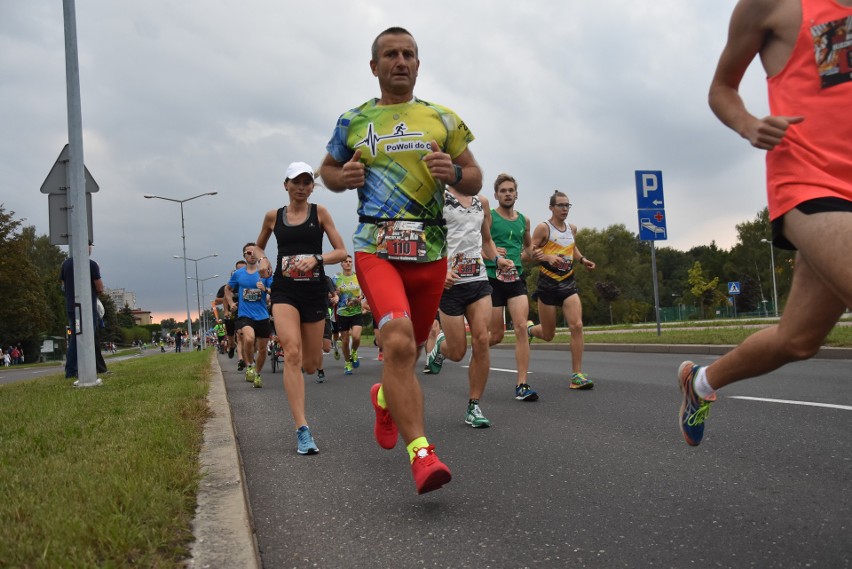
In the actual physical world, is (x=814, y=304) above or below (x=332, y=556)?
above

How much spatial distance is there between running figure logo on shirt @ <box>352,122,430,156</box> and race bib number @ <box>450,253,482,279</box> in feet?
8.45

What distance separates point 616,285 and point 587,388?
90734mm

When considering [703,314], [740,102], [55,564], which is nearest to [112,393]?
[55,564]

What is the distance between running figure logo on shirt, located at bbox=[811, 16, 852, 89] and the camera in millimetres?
2689

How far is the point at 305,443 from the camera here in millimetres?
5250

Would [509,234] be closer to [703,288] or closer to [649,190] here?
[649,190]

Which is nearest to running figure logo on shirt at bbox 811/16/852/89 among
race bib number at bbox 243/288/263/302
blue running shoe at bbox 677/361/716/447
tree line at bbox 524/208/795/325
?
blue running shoe at bbox 677/361/716/447

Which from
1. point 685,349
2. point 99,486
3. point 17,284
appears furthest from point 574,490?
point 17,284

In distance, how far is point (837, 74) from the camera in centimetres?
271

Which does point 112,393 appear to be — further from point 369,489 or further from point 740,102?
point 740,102

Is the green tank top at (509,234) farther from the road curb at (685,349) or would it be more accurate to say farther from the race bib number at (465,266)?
the road curb at (685,349)

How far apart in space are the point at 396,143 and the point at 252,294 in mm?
7747

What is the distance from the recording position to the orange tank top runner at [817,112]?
2688mm

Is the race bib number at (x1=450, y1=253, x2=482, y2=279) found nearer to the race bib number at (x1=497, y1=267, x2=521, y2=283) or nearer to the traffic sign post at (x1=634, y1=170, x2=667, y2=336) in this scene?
the race bib number at (x1=497, y1=267, x2=521, y2=283)
